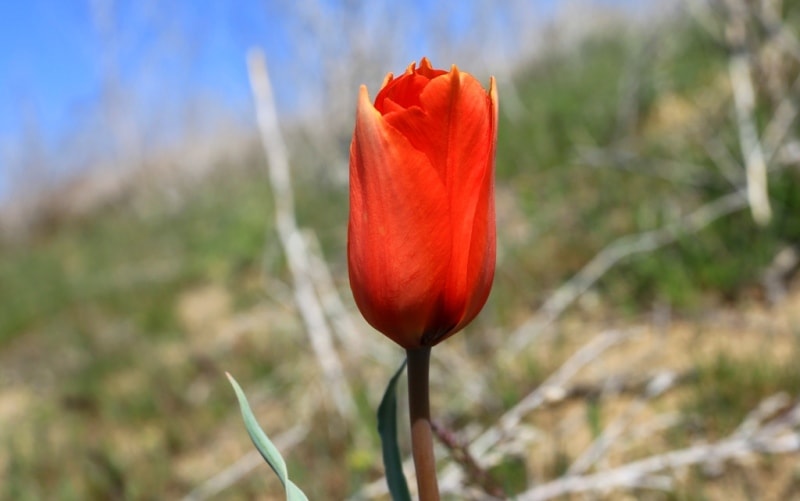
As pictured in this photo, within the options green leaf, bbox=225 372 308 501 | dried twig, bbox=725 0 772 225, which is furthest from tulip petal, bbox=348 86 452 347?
dried twig, bbox=725 0 772 225

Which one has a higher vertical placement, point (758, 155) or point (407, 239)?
point (407, 239)

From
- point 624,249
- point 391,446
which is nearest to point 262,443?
point 391,446

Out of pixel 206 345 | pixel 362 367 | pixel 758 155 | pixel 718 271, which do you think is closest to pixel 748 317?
pixel 718 271

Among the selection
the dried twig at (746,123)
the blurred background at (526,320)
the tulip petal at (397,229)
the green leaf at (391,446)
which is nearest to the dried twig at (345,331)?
the blurred background at (526,320)

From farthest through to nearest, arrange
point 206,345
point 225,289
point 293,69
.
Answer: point 293,69
point 225,289
point 206,345

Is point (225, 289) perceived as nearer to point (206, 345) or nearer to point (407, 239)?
point (206, 345)

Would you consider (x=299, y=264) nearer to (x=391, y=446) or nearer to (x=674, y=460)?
(x=674, y=460)
